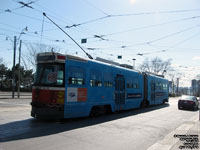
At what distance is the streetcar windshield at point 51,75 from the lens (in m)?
8.43

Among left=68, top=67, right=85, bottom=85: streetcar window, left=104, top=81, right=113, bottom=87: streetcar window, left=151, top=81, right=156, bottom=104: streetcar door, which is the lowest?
left=151, top=81, right=156, bottom=104: streetcar door

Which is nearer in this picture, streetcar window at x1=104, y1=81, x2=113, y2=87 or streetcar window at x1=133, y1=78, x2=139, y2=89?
streetcar window at x1=104, y1=81, x2=113, y2=87

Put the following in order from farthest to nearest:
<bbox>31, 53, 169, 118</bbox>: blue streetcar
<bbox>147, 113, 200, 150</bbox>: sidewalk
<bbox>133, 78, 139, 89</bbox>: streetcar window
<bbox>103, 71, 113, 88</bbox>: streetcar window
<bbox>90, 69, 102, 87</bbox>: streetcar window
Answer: <bbox>133, 78, 139, 89</bbox>: streetcar window → <bbox>103, 71, 113, 88</bbox>: streetcar window → <bbox>90, 69, 102, 87</bbox>: streetcar window → <bbox>31, 53, 169, 118</bbox>: blue streetcar → <bbox>147, 113, 200, 150</bbox>: sidewalk

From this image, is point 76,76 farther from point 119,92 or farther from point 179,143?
point 179,143

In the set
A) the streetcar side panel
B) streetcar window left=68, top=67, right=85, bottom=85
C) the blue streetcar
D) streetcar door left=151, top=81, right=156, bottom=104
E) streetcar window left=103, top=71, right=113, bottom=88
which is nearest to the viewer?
the blue streetcar

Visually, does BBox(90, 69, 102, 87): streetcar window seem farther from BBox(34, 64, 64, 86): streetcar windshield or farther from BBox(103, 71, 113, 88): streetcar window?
BBox(34, 64, 64, 86): streetcar windshield

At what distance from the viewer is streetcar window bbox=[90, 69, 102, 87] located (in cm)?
1003

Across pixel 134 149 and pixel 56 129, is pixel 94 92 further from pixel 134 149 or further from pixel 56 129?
pixel 134 149

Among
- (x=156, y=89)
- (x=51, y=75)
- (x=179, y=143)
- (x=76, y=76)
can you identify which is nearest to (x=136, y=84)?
(x=156, y=89)

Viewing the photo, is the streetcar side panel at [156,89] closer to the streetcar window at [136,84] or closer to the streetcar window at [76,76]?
the streetcar window at [136,84]

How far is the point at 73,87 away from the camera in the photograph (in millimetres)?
8875

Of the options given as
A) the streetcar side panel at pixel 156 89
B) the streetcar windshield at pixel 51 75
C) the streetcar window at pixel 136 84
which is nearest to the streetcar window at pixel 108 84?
the streetcar windshield at pixel 51 75

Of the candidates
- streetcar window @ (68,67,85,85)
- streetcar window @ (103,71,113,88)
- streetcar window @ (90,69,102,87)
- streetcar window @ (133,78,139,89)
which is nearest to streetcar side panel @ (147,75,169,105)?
streetcar window @ (133,78,139,89)

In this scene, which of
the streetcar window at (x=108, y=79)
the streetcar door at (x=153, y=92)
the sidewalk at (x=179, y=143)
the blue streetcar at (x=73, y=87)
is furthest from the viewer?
the streetcar door at (x=153, y=92)
